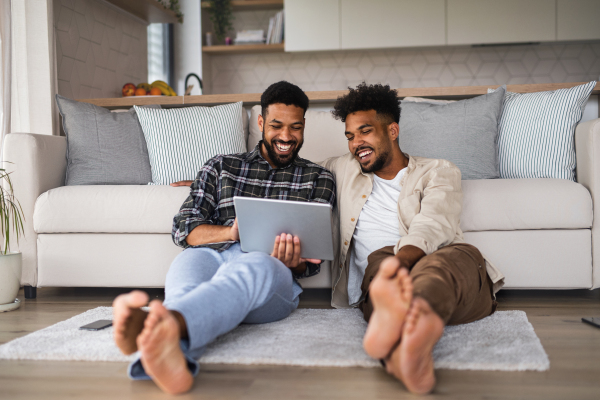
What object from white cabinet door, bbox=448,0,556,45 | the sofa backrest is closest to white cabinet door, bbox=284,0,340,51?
white cabinet door, bbox=448,0,556,45

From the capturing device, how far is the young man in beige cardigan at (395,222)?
1445 mm

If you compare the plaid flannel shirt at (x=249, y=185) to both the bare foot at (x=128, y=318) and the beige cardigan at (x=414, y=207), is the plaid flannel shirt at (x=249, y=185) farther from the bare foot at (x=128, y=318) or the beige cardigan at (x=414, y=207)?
the bare foot at (x=128, y=318)

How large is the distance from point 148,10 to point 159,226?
2533 millimetres

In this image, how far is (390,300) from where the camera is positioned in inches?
41.0

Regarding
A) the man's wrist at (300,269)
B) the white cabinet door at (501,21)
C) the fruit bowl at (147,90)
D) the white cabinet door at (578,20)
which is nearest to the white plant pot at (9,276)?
the man's wrist at (300,269)

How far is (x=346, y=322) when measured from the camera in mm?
1684

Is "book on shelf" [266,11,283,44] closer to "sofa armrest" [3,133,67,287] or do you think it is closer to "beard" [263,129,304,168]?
"sofa armrest" [3,133,67,287]

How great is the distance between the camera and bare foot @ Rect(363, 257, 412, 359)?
1.04 meters

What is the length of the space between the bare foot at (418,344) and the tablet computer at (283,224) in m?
0.50

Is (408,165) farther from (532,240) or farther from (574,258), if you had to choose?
(574,258)

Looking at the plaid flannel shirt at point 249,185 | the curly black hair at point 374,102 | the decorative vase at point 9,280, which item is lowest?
the decorative vase at point 9,280

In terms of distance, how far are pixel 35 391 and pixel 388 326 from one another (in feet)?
2.63

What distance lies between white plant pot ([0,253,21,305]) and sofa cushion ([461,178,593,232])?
1773mm

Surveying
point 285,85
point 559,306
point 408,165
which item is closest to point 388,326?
point 408,165
